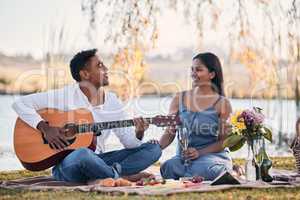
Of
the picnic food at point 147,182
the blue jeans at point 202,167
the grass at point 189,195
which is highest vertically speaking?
the blue jeans at point 202,167

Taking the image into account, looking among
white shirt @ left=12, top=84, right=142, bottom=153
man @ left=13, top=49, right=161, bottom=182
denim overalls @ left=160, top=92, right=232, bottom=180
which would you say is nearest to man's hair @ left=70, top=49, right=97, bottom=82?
man @ left=13, top=49, right=161, bottom=182

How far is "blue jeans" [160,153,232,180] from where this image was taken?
13.5ft

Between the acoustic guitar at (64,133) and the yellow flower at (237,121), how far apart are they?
0.40m

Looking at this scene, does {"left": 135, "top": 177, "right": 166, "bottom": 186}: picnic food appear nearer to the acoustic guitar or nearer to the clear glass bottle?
the acoustic guitar

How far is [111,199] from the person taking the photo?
3.33m

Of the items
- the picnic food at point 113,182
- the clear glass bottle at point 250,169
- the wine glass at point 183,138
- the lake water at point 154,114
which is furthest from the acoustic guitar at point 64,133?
the lake water at point 154,114

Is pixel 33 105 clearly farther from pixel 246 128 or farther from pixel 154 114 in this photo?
pixel 246 128

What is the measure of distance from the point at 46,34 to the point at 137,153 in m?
1.45

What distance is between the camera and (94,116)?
13.8 ft

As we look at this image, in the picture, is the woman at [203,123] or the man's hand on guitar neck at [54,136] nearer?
the man's hand on guitar neck at [54,136]

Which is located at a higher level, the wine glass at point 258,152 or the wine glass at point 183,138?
the wine glass at point 183,138

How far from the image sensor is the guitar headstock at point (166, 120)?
4.05 metres

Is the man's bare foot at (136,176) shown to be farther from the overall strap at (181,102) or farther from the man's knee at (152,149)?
the overall strap at (181,102)

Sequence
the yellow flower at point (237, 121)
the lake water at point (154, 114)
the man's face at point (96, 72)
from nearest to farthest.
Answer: the yellow flower at point (237, 121), the man's face at point (96, 72), the lake water at point (154, 114)
